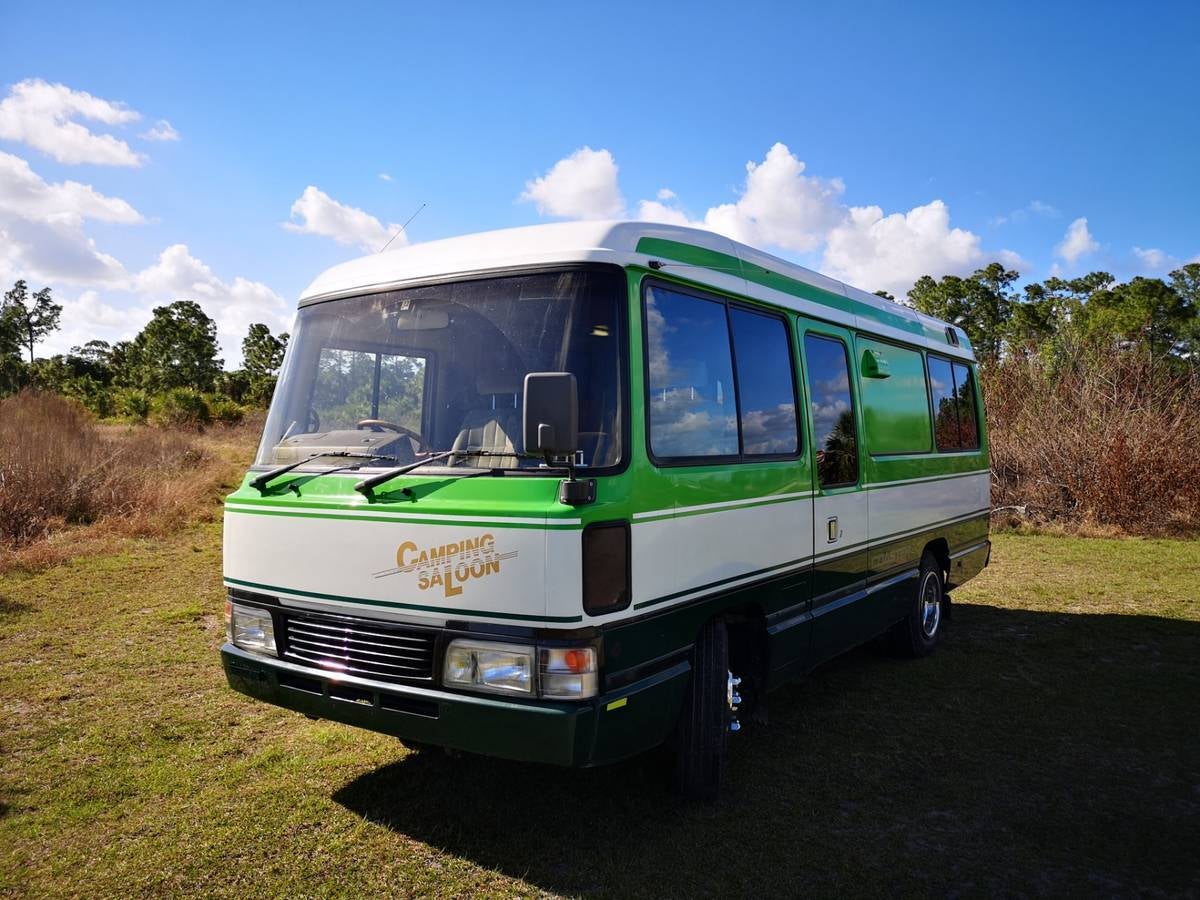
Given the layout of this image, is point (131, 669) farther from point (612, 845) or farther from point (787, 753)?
point (787, 753)

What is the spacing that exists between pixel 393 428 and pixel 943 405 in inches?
215

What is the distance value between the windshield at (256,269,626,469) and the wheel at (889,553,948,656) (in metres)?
4.52

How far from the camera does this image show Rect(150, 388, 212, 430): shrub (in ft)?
93.5

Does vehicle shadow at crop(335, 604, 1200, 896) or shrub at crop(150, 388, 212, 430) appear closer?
vehicle shadow at crop(335, 604, 1200, 896)

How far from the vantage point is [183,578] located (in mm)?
10055

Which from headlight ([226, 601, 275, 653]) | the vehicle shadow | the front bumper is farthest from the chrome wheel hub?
headlight ([226, 601, 275, 653])

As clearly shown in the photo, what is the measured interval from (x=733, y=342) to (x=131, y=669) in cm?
537

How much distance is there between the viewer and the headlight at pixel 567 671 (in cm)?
335

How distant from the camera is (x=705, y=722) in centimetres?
415

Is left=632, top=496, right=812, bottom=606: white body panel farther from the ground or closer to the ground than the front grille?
farther from the ground

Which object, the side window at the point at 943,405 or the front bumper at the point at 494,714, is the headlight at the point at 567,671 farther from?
the side window at the point at 943,405

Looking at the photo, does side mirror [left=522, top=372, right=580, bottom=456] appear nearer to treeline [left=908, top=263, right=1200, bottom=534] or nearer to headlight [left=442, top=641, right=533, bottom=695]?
headlight [left=442, top=641, right=533, bottom=695]

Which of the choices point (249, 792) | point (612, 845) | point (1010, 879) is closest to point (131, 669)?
point (249, 792)

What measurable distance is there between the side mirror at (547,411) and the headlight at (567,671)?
0.83 m
